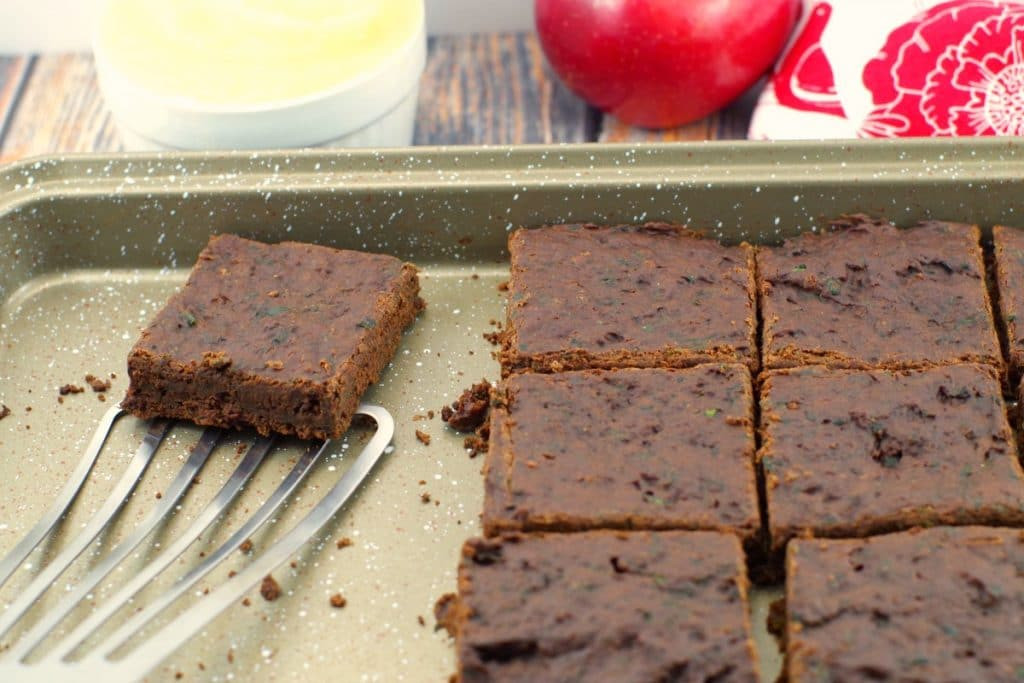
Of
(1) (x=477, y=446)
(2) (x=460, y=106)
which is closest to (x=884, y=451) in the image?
(1) (x=477, y=446)

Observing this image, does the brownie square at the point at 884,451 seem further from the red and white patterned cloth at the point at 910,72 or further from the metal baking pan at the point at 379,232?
the red and white patterned cloth at the point at 910,72

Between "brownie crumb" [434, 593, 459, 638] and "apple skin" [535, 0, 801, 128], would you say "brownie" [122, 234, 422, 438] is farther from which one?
"apple skin" [535, 0, 801, 128]

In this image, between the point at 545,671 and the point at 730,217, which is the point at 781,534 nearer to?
the point at 545,671

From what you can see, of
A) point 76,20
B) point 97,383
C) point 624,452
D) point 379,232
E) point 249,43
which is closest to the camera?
point 624,452

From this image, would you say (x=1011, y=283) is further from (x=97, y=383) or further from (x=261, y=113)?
(x=97, y=383)

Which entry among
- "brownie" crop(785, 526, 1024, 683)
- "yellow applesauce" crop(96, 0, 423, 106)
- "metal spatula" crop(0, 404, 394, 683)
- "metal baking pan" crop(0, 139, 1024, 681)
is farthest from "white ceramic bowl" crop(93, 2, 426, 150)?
"brownie" crop(785, 526, 1024, 683)

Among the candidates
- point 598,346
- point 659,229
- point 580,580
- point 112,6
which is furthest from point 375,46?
point 580,580
